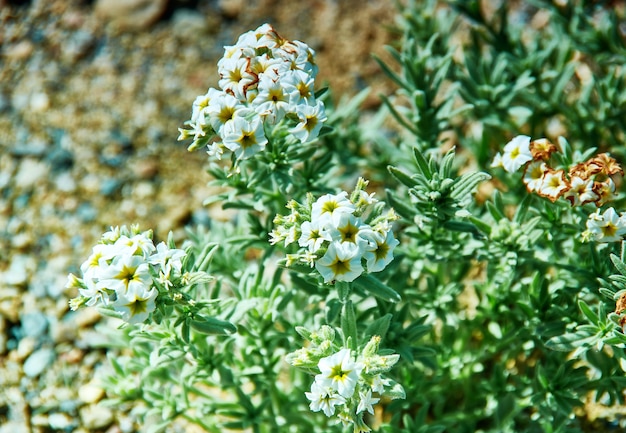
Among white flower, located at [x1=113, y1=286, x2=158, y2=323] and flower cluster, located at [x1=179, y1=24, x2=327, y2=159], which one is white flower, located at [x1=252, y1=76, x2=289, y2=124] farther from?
white flower, located at [x1=113, y1=286, x2=158, y2=323]

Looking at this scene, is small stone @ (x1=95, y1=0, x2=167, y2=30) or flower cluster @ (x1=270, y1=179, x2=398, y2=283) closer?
flower cluster @ (x1=270, y1=179, x2=398, y2=283)

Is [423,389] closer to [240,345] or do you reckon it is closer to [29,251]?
[240,345]

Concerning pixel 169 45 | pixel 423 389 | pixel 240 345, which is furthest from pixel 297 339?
pixel 169 45

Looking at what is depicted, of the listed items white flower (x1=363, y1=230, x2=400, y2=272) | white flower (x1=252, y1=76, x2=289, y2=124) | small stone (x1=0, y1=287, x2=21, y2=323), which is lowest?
small stone (x1=0, y1=287, x2=21, y2=323)

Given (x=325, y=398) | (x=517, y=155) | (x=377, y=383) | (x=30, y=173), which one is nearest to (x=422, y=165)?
(x=517, y=155)

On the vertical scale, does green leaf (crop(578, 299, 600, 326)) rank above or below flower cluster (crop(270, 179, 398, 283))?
below

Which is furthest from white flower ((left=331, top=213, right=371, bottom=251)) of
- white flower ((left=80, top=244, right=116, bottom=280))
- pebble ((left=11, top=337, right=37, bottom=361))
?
pebble ((left=11, top=337, right=37, bottom=361))

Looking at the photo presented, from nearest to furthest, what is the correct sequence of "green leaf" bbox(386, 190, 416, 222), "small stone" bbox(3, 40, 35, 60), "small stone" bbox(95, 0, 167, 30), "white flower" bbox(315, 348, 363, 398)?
"white flower" bbox(315, 348, 363, 398) → "green leaf" bbox(386, 190, 416, 222) → "small stone" bbox(3, 40, 35, 60) → "small stone" bbox(95, 0, 167, 30)

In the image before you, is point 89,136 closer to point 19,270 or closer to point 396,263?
point 19,270

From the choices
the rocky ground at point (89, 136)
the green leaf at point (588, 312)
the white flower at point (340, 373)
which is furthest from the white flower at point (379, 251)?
the rocky ground at point (89, 136)
